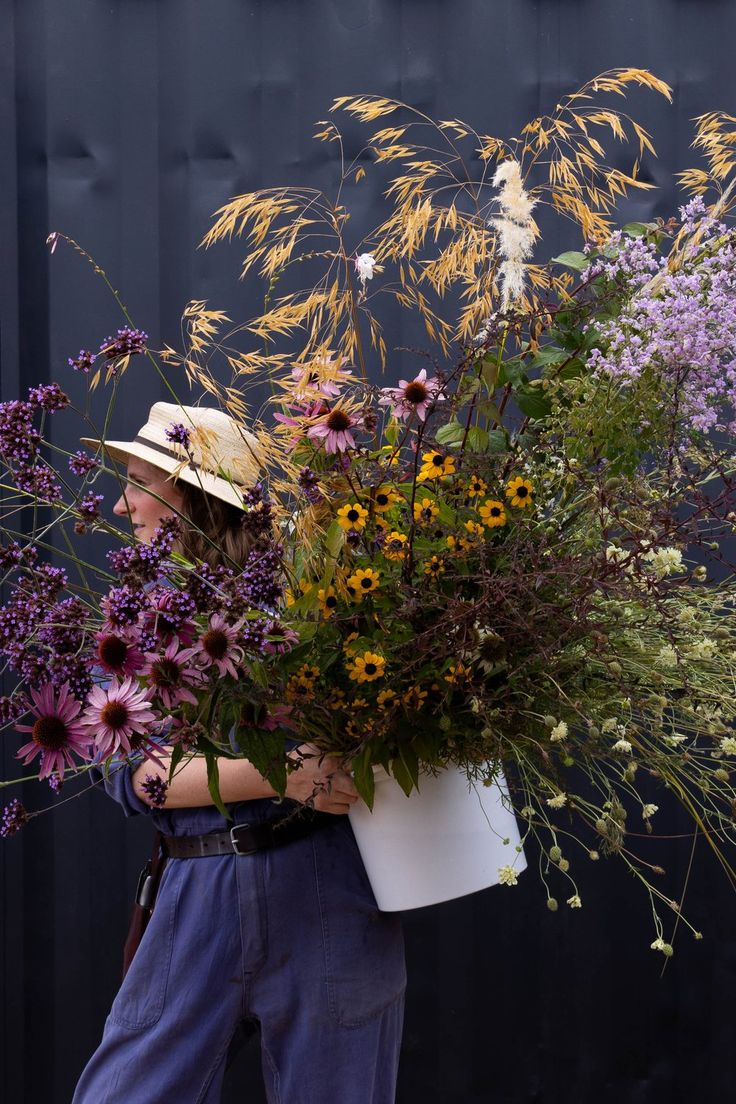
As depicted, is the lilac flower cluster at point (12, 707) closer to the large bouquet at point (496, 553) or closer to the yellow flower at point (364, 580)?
the large bouquet at point (496, 553)

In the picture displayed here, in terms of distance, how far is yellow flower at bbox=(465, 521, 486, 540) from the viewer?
105 cm

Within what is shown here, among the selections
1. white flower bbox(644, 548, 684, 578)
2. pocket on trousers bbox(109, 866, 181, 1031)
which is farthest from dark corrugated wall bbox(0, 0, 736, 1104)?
white flower bbox(644, 548, 684, 578)

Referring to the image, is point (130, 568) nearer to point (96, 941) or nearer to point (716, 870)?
point (96, 941)

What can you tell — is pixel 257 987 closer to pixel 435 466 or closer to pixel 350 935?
pixel 350 935

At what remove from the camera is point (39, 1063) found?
7.00 ft

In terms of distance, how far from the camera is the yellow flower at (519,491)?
1.07 metres

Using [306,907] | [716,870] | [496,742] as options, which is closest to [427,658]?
[496,742]

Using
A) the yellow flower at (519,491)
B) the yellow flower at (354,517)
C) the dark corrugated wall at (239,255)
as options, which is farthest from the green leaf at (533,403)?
the dark corrugated wall at (239,255)

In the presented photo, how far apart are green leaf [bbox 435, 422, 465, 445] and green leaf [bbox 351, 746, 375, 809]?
0.35 m

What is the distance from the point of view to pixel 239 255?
211cm

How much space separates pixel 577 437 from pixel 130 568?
500 mm

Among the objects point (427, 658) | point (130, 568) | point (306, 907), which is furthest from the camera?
point (306, 907)

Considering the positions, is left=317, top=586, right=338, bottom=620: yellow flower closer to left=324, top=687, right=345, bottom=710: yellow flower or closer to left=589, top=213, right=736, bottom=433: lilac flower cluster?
left=324, top=687, right=345, bottom=710: yellow flower

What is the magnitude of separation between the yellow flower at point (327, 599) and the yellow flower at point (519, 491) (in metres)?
0.21
